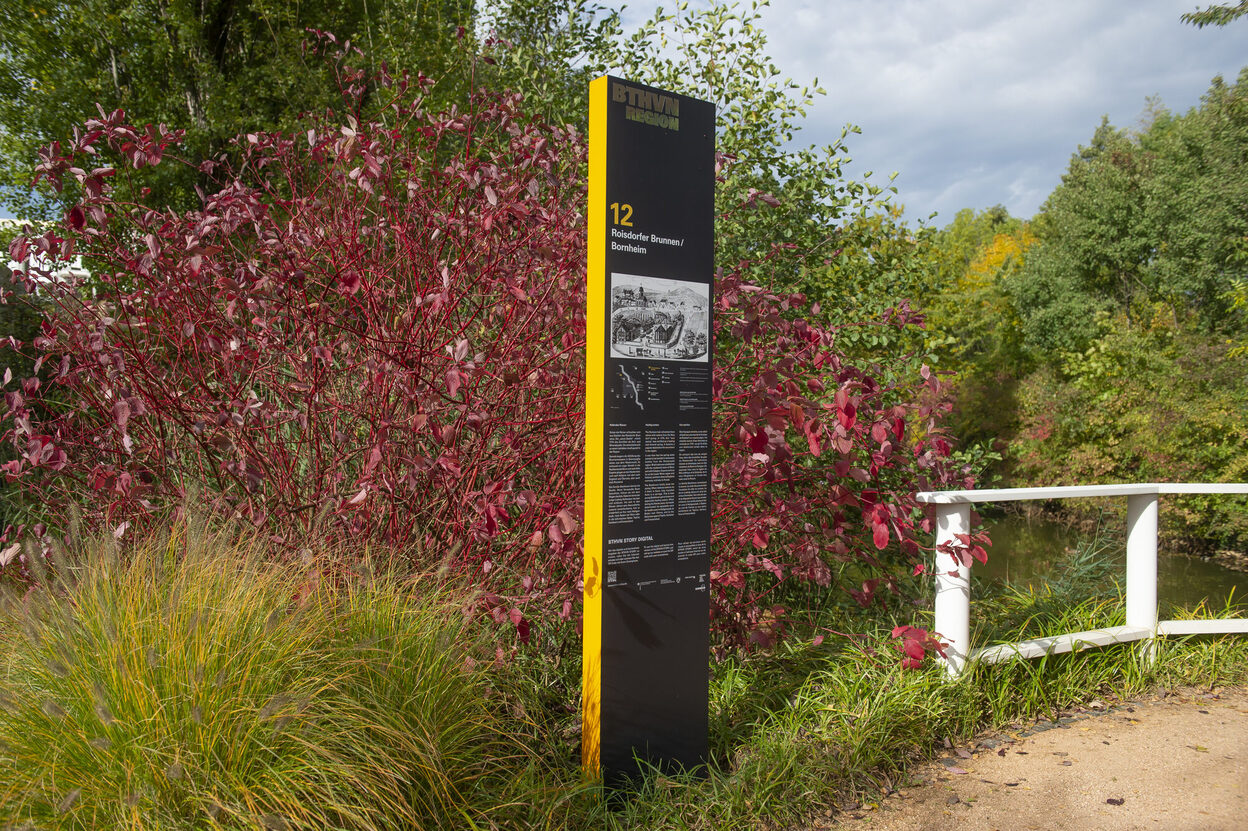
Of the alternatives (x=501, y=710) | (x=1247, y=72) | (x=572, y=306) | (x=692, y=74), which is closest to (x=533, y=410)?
(x=572, y=306)

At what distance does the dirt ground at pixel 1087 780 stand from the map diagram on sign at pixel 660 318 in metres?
1.88

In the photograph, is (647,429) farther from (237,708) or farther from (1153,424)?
(1153,424)

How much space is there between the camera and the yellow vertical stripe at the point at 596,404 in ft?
10.4

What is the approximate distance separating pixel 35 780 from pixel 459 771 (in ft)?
3.98

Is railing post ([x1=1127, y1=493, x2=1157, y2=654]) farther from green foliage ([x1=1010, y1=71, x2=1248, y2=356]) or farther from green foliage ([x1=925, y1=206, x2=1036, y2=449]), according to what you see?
green foliage ([x1=1010, y1=71, x2=1248, y2=356])

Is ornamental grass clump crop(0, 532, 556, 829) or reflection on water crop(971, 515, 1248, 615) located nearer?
ornamental grass clump crop(0, 532, 556, 829)

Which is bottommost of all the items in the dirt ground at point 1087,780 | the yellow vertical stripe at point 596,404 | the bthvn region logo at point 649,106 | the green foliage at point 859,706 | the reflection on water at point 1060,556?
the reflection on water at point 1060,556

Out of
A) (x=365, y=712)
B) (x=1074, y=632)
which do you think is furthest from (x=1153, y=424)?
(x=365, y=712)

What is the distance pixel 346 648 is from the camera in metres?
2.94

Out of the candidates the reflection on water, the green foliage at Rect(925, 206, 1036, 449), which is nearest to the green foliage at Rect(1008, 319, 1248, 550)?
the reflection on water

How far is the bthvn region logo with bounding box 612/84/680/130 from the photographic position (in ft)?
A: 10.6

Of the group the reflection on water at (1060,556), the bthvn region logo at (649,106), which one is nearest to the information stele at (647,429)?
the bthvn region logo at (649,106)

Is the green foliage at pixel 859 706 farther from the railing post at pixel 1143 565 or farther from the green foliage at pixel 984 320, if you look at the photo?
the green foliage at pixel 984 320

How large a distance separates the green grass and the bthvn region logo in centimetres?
200
